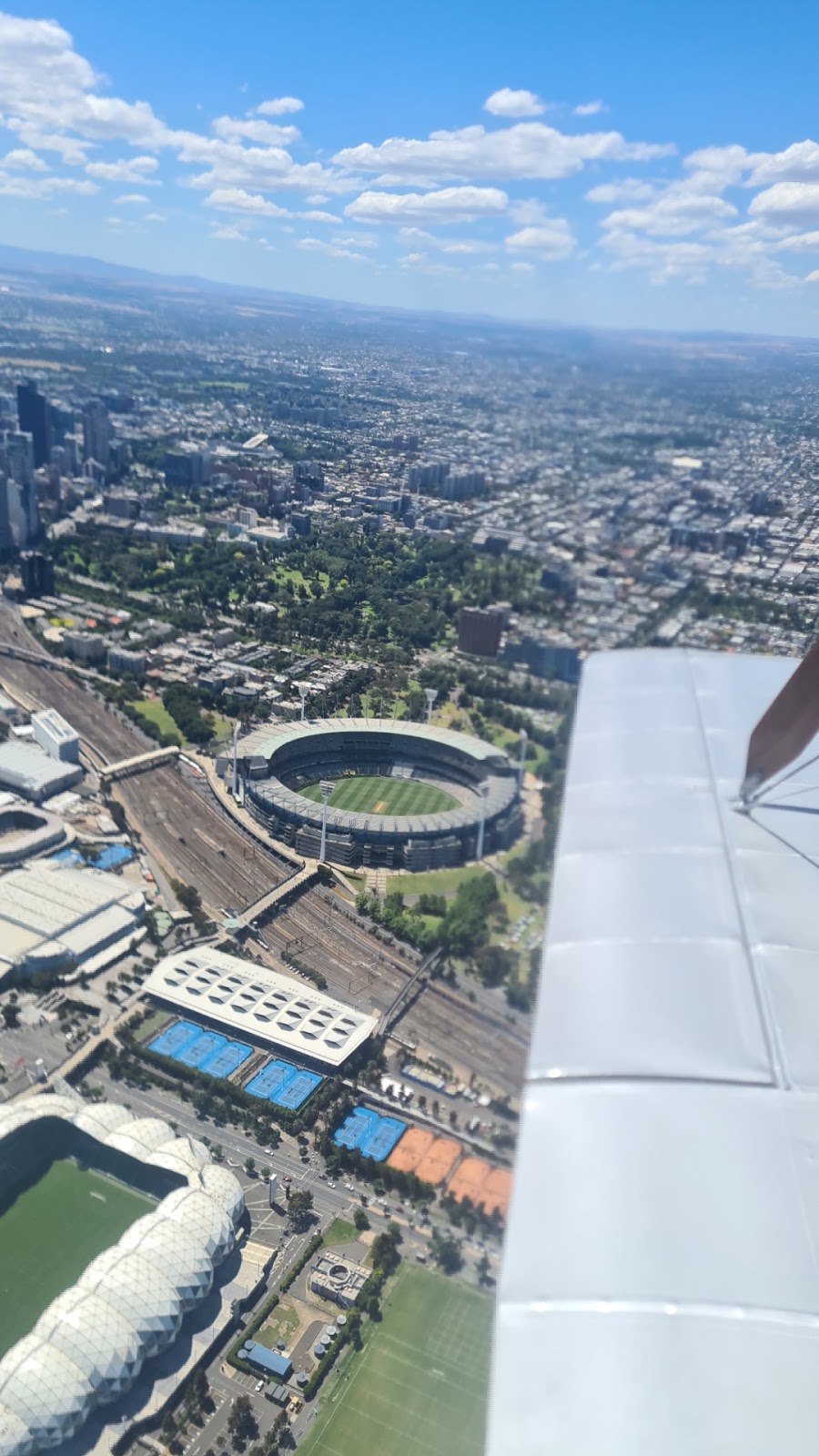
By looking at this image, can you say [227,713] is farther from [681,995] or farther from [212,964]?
[681,995]

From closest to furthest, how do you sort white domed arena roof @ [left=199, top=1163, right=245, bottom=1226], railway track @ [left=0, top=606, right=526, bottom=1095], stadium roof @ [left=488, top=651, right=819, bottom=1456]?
stadium roof @ [left=488, top=651, right=819, bottom=1456]
white domed arena roof @ [left=199, top=1163, right=245, bottom=1226]
railway track @ [left=0, top=606, right=526, bottom=1095]

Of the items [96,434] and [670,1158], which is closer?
[670,1158]

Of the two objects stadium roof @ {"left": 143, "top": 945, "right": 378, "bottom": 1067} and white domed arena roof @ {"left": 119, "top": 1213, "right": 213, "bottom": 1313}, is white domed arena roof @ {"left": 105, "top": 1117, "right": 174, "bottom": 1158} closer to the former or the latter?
white domed arena roof @ {"left": 119, "top": 1213, "right": 213, "bottom": 1313}

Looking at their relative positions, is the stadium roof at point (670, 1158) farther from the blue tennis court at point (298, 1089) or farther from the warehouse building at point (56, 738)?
the warehouse building at point (56, 738)

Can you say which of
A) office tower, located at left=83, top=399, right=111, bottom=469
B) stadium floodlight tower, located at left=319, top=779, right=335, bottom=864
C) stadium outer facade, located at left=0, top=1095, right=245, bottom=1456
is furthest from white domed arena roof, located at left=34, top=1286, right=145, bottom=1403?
office tower, located at left=83, top=399, right=111, bottom=469

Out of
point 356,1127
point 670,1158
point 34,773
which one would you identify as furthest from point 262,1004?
point 670,1158

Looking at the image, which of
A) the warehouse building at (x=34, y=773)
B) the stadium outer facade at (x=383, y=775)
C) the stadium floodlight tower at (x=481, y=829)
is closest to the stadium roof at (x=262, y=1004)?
the stadium outer facade at (x=383, y=775)

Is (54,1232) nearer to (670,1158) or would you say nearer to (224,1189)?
(224,1189)
